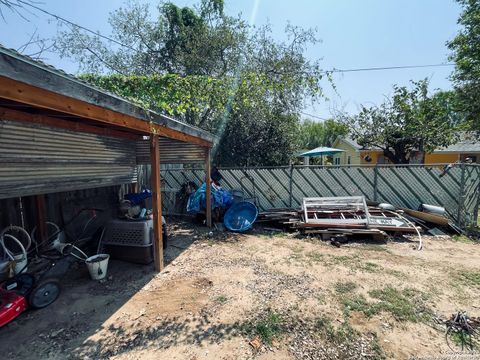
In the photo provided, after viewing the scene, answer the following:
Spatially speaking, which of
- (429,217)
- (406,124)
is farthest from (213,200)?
(406,124)

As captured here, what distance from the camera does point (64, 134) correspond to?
3.47m

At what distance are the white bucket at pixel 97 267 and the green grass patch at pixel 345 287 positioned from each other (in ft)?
9.78

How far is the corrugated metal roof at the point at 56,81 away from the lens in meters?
1.48

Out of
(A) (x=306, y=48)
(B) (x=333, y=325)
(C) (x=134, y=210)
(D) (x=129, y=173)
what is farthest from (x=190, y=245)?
(A) (x=306, y=48)

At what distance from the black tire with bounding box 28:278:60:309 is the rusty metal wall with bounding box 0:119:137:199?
3.39ft

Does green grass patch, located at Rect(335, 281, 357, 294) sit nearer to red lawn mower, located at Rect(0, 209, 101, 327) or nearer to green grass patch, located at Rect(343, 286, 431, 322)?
green grass patch, located at Rect(343, 286, 431, 322)

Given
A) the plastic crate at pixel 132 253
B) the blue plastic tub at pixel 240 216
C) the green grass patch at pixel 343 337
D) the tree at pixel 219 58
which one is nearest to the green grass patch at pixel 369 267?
the green grass patch at pixel 343 337

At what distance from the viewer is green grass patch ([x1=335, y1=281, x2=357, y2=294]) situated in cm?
309

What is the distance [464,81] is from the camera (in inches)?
441

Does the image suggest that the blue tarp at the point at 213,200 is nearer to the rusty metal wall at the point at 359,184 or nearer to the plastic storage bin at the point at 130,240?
the rusty metal wall at the point at 359,184

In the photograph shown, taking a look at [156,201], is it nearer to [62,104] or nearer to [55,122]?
[55,122]

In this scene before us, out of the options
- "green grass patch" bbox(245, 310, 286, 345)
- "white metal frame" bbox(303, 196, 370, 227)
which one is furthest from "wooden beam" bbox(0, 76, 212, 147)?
"white metal frame" bbox(303, 196, 370, 227)

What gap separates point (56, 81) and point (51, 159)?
1.94 m

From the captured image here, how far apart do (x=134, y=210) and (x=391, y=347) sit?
3.81 metres
